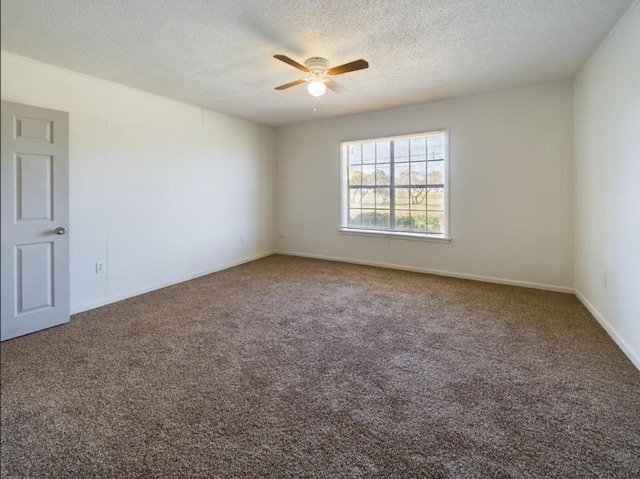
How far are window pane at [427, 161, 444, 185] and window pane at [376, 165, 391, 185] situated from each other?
1.99 ft

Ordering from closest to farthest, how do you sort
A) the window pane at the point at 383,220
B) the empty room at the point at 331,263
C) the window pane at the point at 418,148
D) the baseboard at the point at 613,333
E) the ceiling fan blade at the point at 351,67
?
the empty room at the point at 331,263, the baseboard at the point at 613,333, the ceiling fan blade at the point at 351,67, the window pane at the point at 418,148, the window pane at the point at 383,220

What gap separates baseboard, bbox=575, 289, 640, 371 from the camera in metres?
2.25

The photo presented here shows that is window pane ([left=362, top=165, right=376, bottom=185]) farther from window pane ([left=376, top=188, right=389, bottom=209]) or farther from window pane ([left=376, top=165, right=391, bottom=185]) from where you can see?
window pane ([left=376, top=188, right=389, bottom=209])

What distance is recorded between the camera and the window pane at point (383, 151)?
5.04 m

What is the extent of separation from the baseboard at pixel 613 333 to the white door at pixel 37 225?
14.1 ft

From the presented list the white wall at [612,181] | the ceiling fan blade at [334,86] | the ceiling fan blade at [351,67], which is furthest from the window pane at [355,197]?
the white wall at [612,181]

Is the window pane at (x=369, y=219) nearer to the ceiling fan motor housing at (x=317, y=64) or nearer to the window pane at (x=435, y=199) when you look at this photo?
the window pane at (x=435, y=199)

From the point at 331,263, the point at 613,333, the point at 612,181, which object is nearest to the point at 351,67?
the point at 612,181

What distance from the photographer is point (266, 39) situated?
2680 millimetres

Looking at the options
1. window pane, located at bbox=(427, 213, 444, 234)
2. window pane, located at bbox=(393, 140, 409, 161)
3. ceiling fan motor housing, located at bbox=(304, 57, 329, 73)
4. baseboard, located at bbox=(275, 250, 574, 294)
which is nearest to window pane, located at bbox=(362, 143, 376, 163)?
window pane, located at bbox=(393, 140, 409, 161)

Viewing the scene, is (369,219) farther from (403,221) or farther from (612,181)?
(612,181)

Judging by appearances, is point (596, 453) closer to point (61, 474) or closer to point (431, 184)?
point (61, 474)

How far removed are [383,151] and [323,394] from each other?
3.94 metres

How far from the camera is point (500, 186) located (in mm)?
4125
